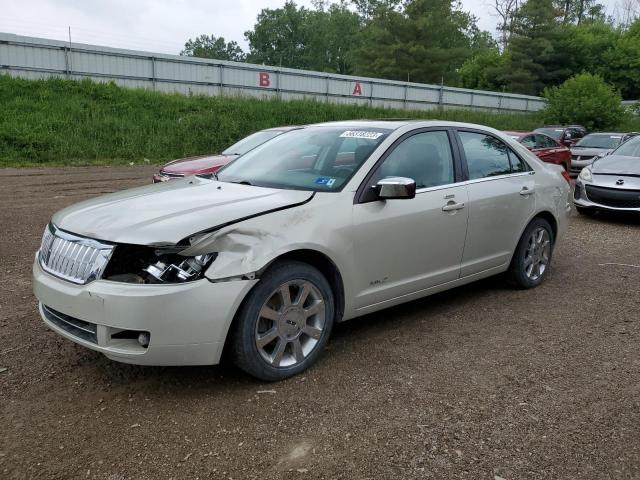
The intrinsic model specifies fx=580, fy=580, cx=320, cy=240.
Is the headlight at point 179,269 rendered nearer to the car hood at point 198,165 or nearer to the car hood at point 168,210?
the car hood at point 168,210

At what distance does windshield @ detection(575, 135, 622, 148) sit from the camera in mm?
16500

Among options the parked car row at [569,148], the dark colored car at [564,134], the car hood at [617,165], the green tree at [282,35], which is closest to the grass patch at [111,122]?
the dark colored car at [564,134]

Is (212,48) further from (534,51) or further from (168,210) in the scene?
(168,210)

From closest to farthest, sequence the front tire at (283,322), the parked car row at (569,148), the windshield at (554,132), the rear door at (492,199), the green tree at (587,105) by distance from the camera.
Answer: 1. the front tire at (283,322)
2. the rear door at (492,199)
3. the parked car row at (569,148)
4. the windshield at (554,132)
5. the green tree at (587,105)

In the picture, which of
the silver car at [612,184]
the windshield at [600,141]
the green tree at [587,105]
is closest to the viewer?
the silver car at [612,184]

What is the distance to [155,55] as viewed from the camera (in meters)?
23.6

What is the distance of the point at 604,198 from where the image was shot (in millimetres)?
9367

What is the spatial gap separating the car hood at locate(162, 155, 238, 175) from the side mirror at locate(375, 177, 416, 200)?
5.00m

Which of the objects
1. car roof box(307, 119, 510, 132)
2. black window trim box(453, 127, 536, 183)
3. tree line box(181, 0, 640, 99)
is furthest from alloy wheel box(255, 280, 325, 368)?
tree line box(181, 0, 640, 99)

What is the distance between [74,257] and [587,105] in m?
33.2

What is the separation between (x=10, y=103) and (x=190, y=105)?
6015 millimetres

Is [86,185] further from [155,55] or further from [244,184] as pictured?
[155,55]

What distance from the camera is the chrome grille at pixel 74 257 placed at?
124 inches

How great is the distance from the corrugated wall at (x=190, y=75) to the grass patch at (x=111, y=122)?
4.19 ft
